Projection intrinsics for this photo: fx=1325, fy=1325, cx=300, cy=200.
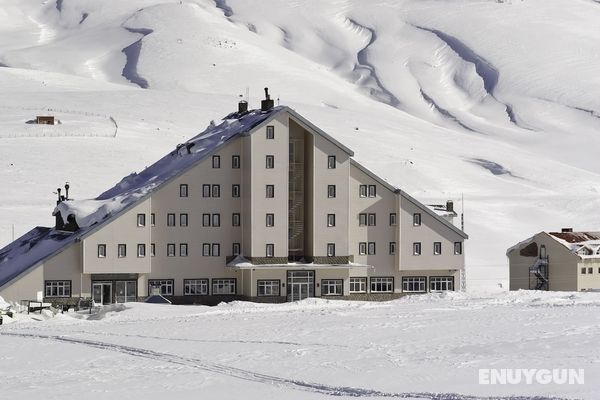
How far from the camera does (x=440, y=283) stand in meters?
78.7

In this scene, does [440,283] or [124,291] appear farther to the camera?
[440,283]

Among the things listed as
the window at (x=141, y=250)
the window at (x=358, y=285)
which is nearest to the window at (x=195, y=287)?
the window at (x=141, y=250)

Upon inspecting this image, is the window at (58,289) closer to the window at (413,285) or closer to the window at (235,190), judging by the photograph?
the window at (235,190)

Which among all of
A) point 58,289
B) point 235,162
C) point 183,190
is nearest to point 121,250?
point 58,289

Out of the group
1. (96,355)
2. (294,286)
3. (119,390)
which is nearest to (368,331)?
(96,355)

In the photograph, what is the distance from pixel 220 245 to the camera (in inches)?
2963

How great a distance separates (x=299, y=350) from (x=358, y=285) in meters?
31.5

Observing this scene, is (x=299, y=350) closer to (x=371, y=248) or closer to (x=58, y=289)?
(x=58, y=289)

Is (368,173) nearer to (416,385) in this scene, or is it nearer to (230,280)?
(230,280)

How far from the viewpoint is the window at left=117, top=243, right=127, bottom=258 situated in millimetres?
72750

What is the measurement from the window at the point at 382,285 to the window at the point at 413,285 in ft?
2.63

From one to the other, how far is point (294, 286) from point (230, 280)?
367cm

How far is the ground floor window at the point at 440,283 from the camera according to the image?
78625 mm

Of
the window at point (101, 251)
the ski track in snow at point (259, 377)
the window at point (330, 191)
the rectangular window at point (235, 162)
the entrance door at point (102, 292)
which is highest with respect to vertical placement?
the rectangular window at point (235, 162)
